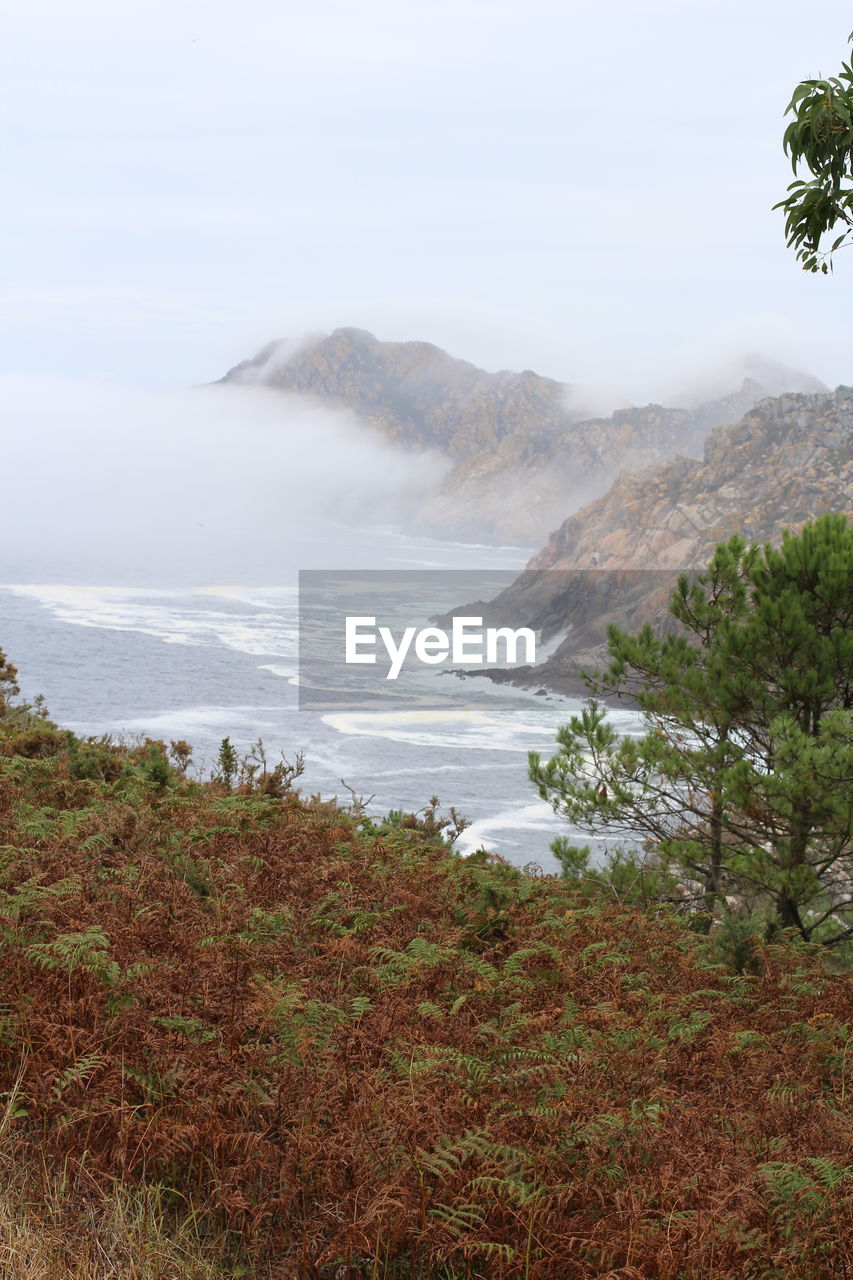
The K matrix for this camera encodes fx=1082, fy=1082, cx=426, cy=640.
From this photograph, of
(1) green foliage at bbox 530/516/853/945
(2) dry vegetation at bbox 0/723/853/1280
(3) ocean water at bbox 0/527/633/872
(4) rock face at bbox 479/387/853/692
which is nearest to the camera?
(2) dry vegetation at bbox 0/723/853/1280

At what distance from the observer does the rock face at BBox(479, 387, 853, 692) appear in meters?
127

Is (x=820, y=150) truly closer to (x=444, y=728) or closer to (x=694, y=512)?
(x=444, y=728)

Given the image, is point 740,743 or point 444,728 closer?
point 740,743

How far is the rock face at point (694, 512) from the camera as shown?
418 feet

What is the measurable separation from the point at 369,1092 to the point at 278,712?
246 feet

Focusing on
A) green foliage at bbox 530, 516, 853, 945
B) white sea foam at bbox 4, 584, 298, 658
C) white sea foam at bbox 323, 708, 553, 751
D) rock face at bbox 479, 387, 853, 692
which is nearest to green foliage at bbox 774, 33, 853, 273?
green foliage at bbox 530, 516, 853, 945

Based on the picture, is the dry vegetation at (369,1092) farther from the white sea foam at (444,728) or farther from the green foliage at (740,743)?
the white sea foam at (444,728)

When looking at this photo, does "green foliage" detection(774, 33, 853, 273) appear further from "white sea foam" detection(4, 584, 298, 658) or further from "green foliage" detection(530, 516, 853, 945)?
"white sea foam" detection(4, 584, 298, 658)

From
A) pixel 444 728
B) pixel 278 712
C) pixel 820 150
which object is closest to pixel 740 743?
pixel 820 150

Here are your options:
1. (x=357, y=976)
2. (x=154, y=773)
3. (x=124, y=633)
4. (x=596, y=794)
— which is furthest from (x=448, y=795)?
(x=124, y=633)

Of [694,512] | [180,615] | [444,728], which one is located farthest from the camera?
[694,512]

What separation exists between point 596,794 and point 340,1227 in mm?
10081

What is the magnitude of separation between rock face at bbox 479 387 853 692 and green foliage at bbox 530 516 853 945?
102796mm

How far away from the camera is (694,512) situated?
143625mm
